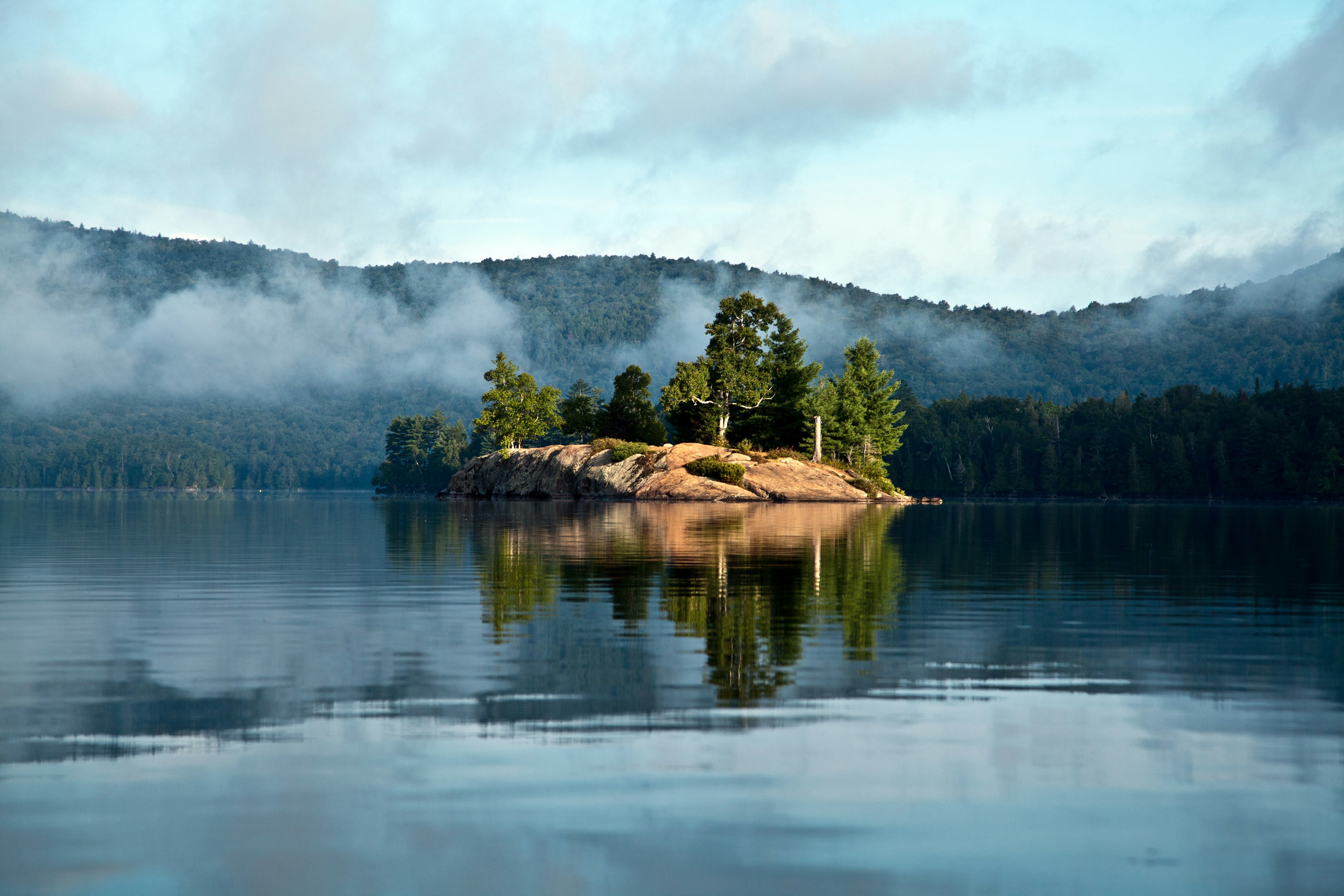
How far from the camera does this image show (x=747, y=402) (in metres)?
98.6

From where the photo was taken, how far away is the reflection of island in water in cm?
1374

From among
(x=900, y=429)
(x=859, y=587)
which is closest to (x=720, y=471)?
(x=900, y=429)

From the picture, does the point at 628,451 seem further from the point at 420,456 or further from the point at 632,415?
the point at 420,456

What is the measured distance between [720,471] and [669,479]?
4364 mm

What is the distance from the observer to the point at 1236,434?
143m

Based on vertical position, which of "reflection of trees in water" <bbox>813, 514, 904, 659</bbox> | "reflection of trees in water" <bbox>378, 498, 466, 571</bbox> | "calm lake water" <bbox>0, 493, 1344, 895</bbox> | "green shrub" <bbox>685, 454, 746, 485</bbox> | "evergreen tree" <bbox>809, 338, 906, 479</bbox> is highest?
"evergreen tree" <bbox>809, 338, 906, 479</bbox>

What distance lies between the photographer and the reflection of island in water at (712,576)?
1374 cm

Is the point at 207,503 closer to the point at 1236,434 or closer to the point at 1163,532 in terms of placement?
the point at 1163,532

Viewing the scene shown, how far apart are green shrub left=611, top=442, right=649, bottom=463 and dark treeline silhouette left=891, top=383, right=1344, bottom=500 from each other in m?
84.4

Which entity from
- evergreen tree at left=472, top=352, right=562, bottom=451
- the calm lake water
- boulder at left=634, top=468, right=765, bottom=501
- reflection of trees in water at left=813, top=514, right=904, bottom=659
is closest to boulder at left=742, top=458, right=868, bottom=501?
boulder at left=634, top=468, right=765, bottom=501

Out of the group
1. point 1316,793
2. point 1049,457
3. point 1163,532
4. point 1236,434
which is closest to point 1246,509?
point 1163,532

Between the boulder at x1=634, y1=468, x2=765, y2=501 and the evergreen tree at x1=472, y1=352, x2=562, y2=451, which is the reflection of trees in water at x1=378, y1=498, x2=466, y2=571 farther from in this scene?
the evergreen tree at x1=472, y1=352, x2=562, y2=451

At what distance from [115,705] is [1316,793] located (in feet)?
31.7

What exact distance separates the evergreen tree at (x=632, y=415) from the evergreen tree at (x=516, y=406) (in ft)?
19.6
